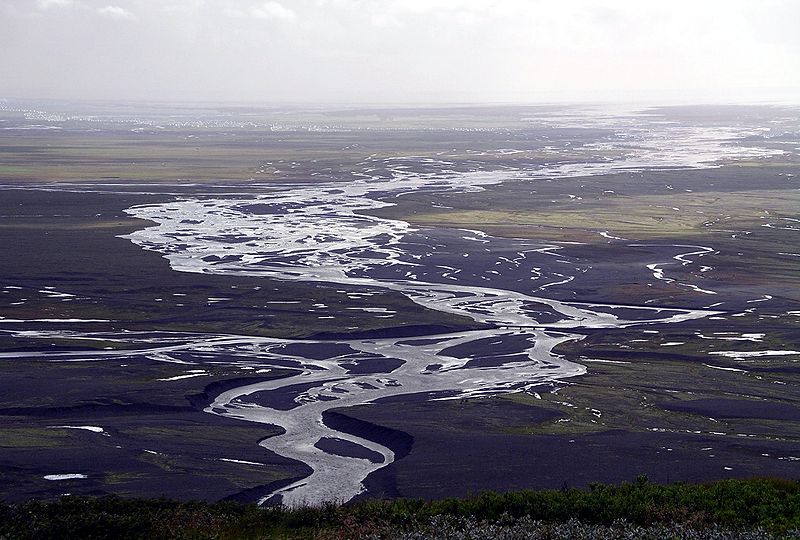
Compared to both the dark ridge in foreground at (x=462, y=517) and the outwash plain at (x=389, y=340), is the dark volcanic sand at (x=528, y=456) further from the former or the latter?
the dark ridge in foreground at (x=462, y=517)

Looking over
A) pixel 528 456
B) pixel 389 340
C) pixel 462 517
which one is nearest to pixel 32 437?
pixel 528 456

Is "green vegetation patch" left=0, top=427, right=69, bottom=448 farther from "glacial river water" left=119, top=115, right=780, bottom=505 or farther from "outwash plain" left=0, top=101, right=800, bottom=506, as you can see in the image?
"glacial river water" left=119, top=115, right=780, bottom=505

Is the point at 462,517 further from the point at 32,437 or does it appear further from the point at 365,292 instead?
the point at 365,292

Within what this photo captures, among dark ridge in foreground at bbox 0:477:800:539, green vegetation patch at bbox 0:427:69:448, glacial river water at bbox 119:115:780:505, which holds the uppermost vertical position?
dark ridge in foreground at bbox 0:477:800:539

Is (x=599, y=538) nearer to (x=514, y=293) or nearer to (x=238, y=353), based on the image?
(x=238, y=353)

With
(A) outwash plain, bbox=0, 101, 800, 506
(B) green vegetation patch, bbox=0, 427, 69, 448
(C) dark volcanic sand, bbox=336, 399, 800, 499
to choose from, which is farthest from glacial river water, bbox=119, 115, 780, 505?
(B) green vegetation patch, bbox=0, 427, 69, 448

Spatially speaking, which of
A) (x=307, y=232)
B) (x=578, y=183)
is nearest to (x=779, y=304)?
(x=307, y=232)

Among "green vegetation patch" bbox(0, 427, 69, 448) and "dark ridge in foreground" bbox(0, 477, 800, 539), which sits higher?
"dark ridge in foreground" bbox(0, 477, 800, 539)
